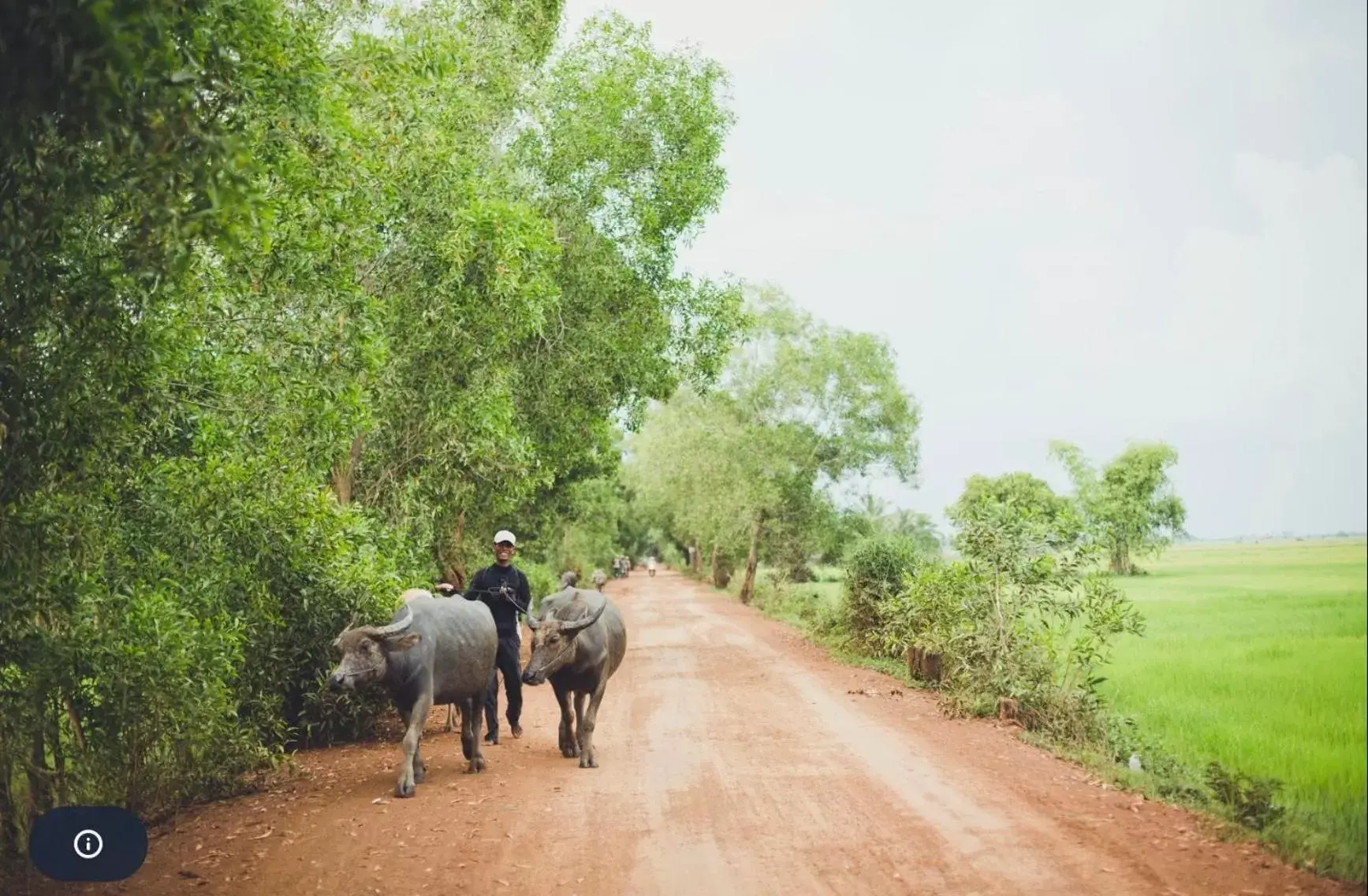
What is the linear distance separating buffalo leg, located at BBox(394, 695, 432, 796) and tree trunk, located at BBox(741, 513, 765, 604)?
2671cm

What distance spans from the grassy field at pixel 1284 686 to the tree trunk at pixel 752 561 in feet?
69.1

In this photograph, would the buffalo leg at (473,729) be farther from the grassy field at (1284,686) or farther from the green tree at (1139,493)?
the green tree at (1139,493)

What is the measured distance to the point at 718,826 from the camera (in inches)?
302

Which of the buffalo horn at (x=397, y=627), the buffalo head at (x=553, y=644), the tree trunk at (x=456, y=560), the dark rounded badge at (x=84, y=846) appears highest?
the tree trunk at (x=456, y=560)

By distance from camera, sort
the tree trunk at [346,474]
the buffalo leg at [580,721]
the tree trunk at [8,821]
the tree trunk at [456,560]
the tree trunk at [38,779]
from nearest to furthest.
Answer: the tree trunk at [38,779] → the tree trunk at [8,821] → the buffalo leg at [580,721] → the tree trunk at [346,474] → the tree trunk at [456,560]

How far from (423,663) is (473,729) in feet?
3.61

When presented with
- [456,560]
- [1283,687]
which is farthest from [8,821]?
[456,560]

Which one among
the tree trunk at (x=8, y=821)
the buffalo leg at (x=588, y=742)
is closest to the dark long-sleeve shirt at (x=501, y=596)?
the buffalo leg at (x=588, y=742)

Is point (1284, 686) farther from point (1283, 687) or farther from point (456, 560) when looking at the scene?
point (456, 560)

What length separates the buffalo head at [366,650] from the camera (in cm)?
852

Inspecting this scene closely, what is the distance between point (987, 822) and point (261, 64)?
7.31 metres

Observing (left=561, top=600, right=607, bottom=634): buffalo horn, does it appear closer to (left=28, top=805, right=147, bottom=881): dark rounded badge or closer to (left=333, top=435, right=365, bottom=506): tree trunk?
(left=28, top=805, right=147, bottom=881): dark rounded badge

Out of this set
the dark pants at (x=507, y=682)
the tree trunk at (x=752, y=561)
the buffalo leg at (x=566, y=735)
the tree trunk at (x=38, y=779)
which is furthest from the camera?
the tree trunk at (x=752, y=561)

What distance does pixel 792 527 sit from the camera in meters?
35.2
